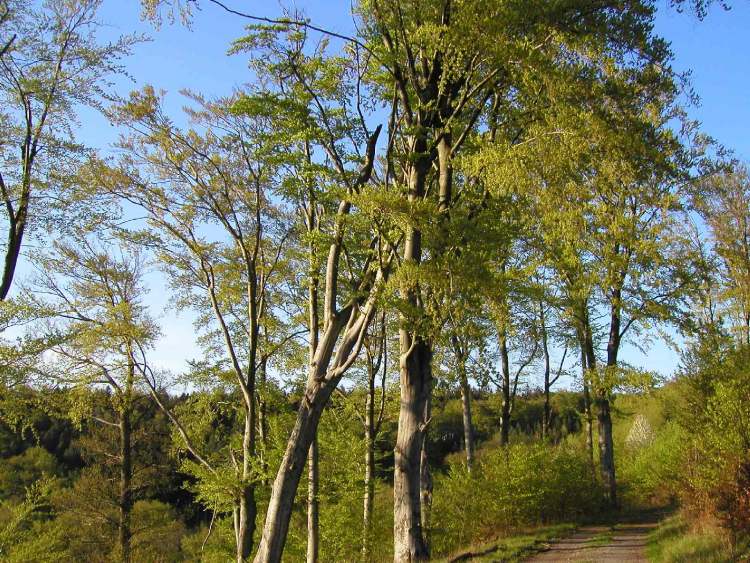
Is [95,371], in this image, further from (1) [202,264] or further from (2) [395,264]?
(2) [395,264]

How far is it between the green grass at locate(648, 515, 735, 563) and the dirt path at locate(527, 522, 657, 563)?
28 centimetres

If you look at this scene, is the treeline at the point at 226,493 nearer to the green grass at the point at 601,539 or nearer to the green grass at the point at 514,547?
the green grass at the point at 514,547

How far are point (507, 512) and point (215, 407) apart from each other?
8.64m

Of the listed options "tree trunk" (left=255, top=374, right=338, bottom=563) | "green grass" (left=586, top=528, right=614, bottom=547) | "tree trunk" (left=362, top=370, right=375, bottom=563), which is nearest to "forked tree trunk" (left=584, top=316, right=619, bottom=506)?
"green grass" (left=586, top=528, right=614, bottom=547)

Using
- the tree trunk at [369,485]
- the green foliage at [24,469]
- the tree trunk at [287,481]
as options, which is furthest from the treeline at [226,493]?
the tree trunk at [287,481]

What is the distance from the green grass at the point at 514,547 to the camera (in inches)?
450

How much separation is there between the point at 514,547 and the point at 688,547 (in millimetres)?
3417

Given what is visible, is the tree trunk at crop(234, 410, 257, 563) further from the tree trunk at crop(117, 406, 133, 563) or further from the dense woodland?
the tree trunk at crop(117, 406, 133, 563)

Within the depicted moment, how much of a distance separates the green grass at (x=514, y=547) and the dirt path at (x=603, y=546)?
0.30 metres

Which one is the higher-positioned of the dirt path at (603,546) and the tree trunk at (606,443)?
the tree trunk at (606,443)

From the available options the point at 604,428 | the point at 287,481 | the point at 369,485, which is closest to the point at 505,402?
the point at 604,428

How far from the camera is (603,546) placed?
12.6 metres

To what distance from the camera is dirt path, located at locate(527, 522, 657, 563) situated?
11.1 meters

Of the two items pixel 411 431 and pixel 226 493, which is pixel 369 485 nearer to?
pixel 226 493
